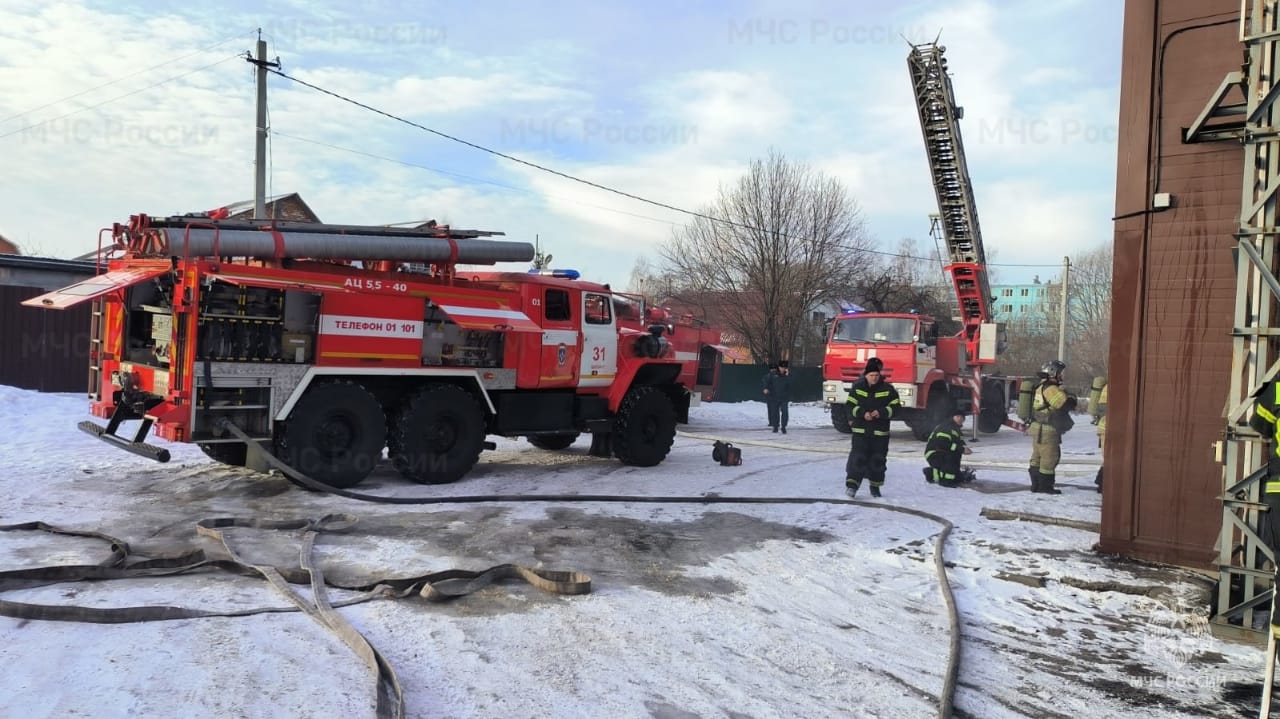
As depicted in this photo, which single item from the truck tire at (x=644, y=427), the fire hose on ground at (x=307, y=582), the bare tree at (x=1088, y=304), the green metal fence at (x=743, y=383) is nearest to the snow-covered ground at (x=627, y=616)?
the fire hose on ground at (x=307, y=582)

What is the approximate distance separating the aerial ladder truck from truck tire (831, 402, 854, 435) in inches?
1.0

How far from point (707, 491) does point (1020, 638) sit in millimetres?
5033

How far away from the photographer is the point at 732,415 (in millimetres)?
23078

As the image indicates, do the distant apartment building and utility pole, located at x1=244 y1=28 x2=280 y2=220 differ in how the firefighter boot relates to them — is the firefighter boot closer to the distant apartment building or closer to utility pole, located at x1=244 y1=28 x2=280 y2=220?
utility pole, located at x1=244 y1=28 x2=280 y2=220

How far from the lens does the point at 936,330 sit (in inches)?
693

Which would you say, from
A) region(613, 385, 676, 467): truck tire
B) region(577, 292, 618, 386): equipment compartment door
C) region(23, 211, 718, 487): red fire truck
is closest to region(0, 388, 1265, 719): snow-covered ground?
region(23, 211, 718, 487): red fire truck

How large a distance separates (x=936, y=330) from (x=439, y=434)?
37.9 feet

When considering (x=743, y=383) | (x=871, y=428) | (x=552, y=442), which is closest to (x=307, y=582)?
(x=871, y=428)

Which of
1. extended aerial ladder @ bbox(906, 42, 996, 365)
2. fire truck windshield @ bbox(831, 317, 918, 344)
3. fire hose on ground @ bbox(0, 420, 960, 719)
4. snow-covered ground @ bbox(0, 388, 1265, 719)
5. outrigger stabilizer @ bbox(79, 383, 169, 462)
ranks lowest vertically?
snow-covered ground @ bbox(0, 388, 1265, 719)

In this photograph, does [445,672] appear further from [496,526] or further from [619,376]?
[619,376]

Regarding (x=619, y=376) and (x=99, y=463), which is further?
(x=619, y=376)

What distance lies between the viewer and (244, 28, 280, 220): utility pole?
16.3m

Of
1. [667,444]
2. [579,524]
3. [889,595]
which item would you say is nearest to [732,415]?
[667,444]

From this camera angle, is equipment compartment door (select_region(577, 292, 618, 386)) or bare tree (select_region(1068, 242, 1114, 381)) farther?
bare tree (select_region(1068, 242, 1114, 381))
